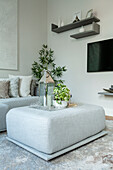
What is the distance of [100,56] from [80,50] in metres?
0.61

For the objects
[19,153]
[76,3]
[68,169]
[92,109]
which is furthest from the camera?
[76,3]

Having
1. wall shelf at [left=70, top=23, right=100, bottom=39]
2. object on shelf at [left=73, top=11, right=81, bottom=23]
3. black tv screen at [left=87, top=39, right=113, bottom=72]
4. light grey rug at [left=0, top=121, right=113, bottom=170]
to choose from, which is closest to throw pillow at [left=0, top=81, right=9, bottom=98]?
light grey rug at [left=0, top=121, right=113, bottom=170]

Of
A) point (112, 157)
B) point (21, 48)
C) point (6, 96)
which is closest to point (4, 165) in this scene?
point (112, 157)

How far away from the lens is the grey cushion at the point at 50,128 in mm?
1348

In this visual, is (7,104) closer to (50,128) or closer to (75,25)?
(50,128)

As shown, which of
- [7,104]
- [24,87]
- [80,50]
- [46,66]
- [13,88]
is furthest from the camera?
[46,66]

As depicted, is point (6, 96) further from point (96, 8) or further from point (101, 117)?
point (96, 8)

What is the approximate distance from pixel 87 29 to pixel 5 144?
3038 mm

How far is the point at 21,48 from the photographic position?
152 inches

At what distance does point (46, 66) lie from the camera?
439 centimetres

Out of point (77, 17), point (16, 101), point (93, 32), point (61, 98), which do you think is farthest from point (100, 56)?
point (16, 101)

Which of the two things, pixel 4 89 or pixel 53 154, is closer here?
pixel 53 154

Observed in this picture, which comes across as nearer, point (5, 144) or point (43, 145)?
point (43, 145)

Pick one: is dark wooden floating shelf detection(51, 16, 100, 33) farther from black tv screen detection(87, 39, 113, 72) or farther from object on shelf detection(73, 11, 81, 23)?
black tv screen detection(87, 39, 113, 72)
